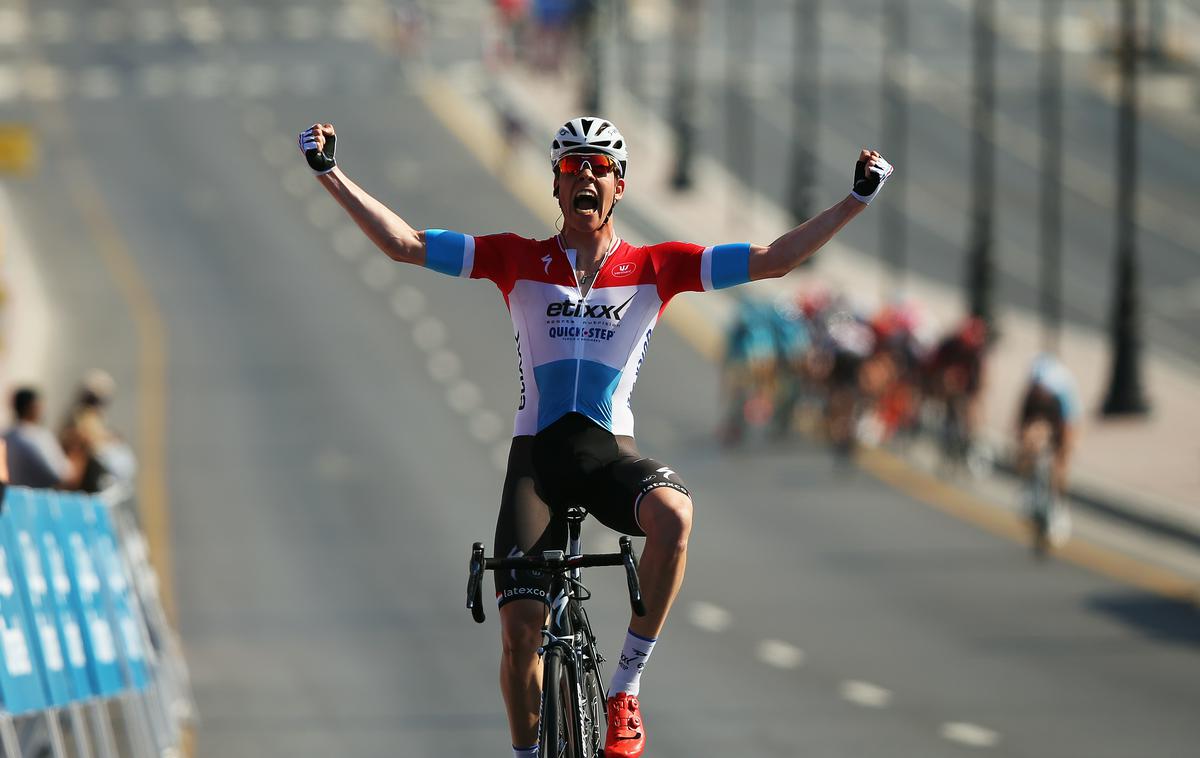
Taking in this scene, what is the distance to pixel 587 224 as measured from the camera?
8.67 m

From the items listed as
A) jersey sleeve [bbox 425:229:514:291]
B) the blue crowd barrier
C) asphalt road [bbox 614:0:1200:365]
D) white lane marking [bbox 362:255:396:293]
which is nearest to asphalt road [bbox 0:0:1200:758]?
white lane marking [bbox 362:255:396:293]

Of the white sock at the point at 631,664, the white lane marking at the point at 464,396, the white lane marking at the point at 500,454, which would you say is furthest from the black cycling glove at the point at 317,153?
the white lane marking at the point at 464,396

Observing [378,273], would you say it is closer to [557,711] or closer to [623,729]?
[623,729]

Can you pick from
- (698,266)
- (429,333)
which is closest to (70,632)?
(698,266)

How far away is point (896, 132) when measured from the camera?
230 feet

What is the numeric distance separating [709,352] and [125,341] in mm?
10938

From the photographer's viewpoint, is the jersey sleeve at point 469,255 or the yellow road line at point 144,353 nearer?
the jersey sleeve at point 469,255

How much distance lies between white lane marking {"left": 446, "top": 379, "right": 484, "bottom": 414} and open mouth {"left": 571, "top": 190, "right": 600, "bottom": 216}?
2918 centimetres

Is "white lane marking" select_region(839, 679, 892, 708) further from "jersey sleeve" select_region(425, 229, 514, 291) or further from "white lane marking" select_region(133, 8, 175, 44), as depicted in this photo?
"white lane marking" select_region(133, 8, 175, 44)

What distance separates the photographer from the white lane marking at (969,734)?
18156 millimetres

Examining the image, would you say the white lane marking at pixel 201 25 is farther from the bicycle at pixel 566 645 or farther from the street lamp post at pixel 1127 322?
the bicycle at pixel 566 645

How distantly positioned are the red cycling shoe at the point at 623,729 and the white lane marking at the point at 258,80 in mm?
63779

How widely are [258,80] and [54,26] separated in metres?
13.2

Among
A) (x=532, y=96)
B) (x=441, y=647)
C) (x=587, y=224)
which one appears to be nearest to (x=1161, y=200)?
(x=532, y=96)
